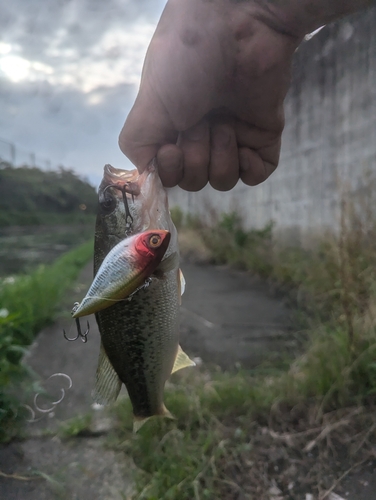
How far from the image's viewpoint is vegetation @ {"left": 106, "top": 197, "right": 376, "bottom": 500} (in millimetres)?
1618

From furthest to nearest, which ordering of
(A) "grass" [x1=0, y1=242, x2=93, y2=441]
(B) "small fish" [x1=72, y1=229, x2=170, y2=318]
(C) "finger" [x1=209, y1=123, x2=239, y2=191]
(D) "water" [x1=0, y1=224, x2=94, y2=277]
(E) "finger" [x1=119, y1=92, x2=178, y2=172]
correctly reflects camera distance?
(D) "water" [x1=0, y1=224, x2=94, y2=277] < (A) "grass" [x1=0, y1=242, x2=93, y2=441] < (C) "finger" [x1=209, y1=123, x2=239, y2=191] < (E) "finger" [x1=119, y1=92, x2=178, y2=172] < (B) "small fish" [x1=72, y1=229, x2=170, y2=318]

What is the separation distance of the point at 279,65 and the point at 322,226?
3.30 metres

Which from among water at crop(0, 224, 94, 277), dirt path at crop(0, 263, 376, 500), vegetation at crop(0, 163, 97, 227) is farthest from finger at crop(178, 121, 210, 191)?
water at crop(0, 224, 94, 277)

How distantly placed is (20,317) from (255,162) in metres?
2.03

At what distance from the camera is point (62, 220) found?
220cm

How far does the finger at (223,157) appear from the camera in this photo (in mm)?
1006

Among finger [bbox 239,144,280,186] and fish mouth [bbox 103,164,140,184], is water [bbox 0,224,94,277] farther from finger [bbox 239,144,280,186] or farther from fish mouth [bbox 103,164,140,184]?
fish mouth [bbox 103,164,140,184]

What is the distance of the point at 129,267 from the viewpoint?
0.65 metres

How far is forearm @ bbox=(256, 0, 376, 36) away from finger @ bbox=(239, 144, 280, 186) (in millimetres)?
304

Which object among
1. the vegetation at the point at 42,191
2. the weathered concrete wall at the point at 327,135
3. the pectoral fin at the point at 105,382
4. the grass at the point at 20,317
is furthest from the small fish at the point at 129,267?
the weathered concrete wall at the point at 327,135

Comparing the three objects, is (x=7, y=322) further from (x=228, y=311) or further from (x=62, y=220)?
(x=228, y=311)

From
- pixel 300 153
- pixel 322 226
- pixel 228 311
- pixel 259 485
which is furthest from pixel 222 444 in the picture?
pixel 300 153

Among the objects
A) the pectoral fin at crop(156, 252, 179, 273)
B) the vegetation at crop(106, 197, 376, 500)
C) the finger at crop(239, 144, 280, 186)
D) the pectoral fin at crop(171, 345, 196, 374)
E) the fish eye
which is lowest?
the vegetation at crop(106, 197, 376, 500)

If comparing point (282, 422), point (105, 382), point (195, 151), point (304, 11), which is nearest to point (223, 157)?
point (195, 151)
